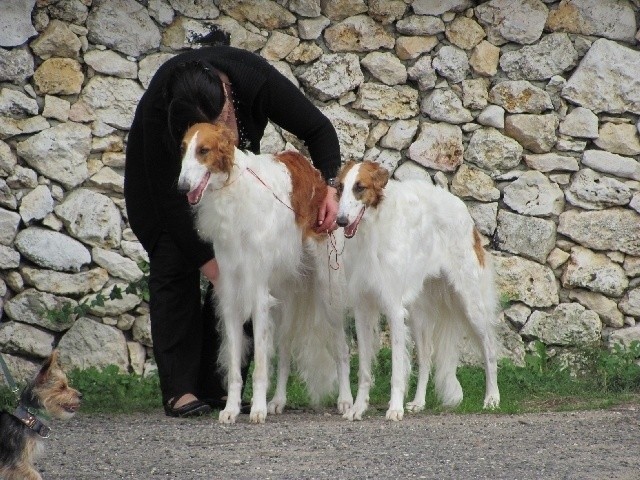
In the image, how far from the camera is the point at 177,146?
686cm

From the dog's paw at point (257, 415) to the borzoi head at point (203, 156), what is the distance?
1196 mm

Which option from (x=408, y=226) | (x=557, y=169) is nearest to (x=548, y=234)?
(x=557, y=169)

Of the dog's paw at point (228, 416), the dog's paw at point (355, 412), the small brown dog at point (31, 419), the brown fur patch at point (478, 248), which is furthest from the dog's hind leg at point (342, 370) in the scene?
the small brown dog at point (31, 419)

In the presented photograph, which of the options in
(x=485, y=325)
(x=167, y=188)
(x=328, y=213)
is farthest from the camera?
(x=485, y=325)

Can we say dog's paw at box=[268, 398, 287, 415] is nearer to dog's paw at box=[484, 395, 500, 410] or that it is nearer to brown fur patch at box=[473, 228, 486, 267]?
dog's paw at box=[484, 395, 500, 410]

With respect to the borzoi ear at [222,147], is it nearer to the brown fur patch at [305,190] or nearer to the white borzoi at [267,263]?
the white borzoi at [267,263]

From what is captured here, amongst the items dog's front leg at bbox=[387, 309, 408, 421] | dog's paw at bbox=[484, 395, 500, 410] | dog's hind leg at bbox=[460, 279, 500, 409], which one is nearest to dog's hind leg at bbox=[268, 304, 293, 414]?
dog's front leg at bbox=[387, 309, 408, 421]

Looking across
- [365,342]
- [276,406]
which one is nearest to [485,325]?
[365,342]

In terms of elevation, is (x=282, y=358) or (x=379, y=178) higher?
(x=379, y=178)

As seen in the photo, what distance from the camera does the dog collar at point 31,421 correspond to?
5.33 metres

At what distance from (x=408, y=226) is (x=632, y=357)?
2.60 m

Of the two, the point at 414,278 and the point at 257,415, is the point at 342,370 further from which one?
the point at 257,415

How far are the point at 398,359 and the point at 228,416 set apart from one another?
1.02 m

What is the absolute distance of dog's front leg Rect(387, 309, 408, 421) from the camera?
7.19m
